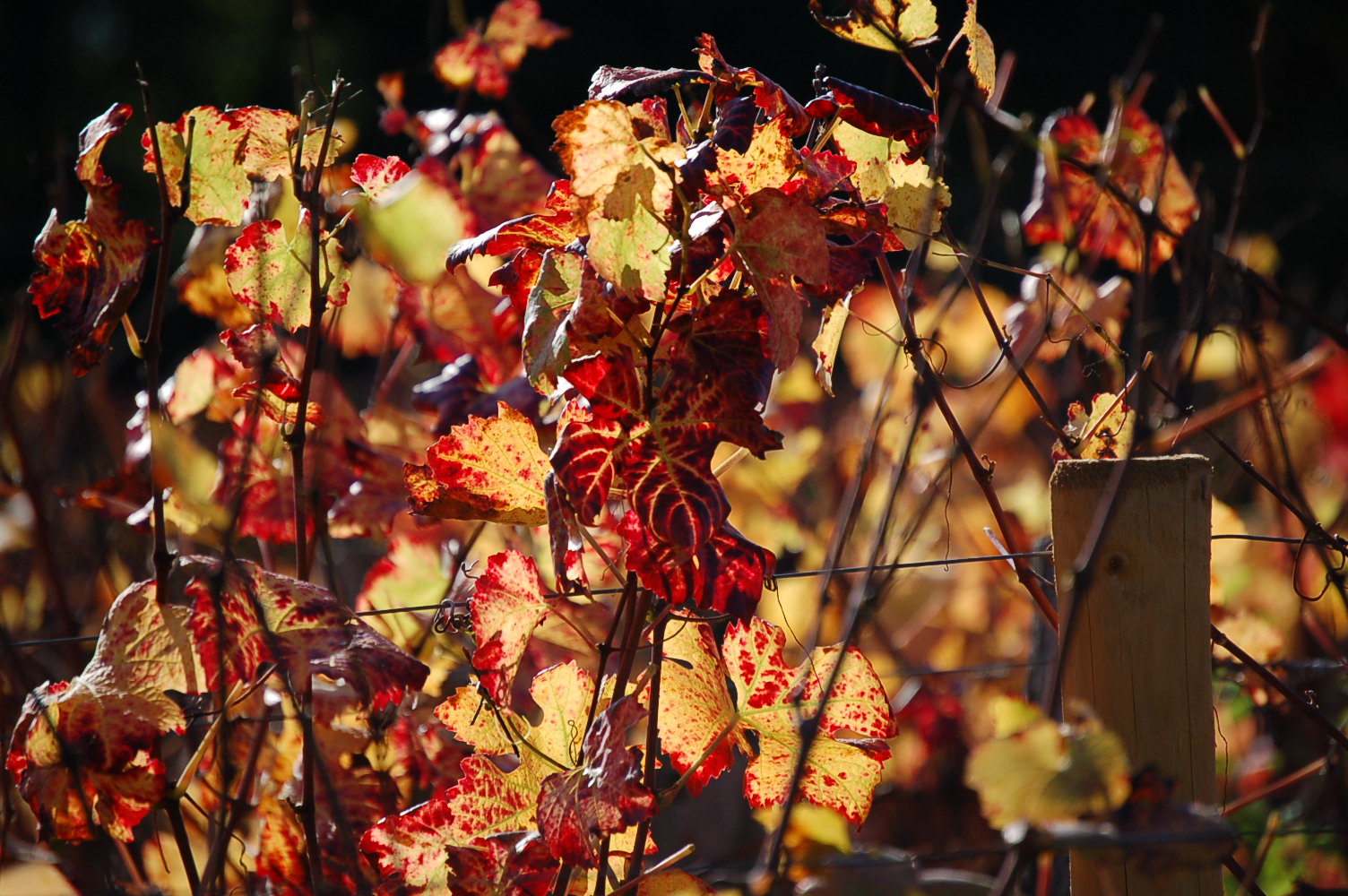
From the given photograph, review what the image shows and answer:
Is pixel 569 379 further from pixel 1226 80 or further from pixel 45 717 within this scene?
pixel 1226 80

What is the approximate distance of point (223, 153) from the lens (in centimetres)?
81

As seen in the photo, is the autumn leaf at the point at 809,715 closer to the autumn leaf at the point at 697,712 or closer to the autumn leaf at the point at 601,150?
the autumn leaf at the point at 697,712

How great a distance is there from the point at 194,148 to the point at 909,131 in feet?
1.79

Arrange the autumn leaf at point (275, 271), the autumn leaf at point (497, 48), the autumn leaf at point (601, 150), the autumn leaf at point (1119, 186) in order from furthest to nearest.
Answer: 1. the autumn leaf at point (497, 48)
2. the autumn leaf at point (1119, 186)
3. the autumn leaf at point (275, 271)
4. the autumn leaf at point (601, 150)

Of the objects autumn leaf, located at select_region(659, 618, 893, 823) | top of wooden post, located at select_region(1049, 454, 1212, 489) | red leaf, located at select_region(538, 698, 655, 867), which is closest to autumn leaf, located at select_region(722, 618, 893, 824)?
autumn leaf, located at select_region(659, 618, 893, 823)

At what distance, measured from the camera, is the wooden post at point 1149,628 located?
77cm

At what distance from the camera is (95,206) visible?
2.48ft

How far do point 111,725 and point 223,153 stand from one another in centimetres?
44

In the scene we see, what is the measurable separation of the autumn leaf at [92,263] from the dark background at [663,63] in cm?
477

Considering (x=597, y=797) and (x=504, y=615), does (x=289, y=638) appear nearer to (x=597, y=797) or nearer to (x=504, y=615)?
(x=504, y=615)

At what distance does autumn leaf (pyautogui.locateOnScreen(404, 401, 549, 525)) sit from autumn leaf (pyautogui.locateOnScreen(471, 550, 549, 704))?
0.04 metres

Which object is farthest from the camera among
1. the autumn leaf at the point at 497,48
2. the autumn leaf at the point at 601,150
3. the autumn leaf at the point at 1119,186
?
the autumn leaf at the point at 497,48

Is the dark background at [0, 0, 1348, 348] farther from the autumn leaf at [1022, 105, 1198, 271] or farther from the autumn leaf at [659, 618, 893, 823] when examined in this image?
the autumn leaf at [659, 618, 893, 823]

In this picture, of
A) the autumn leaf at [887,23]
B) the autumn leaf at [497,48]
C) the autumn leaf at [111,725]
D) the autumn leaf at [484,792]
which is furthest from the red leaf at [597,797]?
the autumn leaf at [497,48]
